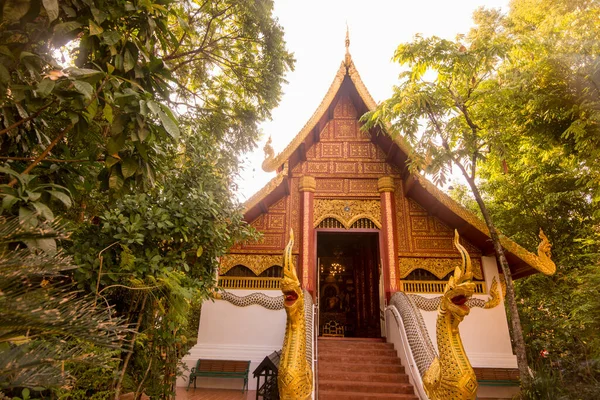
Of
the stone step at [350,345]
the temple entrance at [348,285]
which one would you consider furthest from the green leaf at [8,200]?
the temple entrance at [348,285]

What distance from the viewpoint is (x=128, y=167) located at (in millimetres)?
1950

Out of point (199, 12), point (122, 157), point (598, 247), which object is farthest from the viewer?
point (598, 247)

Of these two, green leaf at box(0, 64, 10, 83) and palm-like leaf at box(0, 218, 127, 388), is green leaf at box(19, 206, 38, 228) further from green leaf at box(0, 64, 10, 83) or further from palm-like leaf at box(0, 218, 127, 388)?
green leaf at box(0, 64, 10, 83)

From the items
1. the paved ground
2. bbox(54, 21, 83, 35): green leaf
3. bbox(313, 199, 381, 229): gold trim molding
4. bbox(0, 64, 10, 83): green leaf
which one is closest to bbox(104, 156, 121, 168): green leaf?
bbox(0, 64, 10, 83): green leaf

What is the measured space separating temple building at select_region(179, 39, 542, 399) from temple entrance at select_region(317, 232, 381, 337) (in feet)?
2.43

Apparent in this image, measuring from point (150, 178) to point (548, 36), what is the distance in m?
5.18

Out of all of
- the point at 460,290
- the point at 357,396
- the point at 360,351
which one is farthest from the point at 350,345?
the point at 460,290

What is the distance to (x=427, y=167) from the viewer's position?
4.82 m

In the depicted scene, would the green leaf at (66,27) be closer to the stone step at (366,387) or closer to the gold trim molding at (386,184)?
the stone step at (366,387)

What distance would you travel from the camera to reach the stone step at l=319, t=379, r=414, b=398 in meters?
4.33

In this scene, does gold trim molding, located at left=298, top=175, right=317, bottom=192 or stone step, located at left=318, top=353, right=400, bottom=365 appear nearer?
stone step, located at left=318, top=353, right=400, bottom=365

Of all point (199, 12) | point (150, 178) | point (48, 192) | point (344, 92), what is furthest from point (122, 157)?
point (344, 92)

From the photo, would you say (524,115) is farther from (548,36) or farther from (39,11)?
(39,11)

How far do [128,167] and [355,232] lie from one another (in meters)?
5.01
